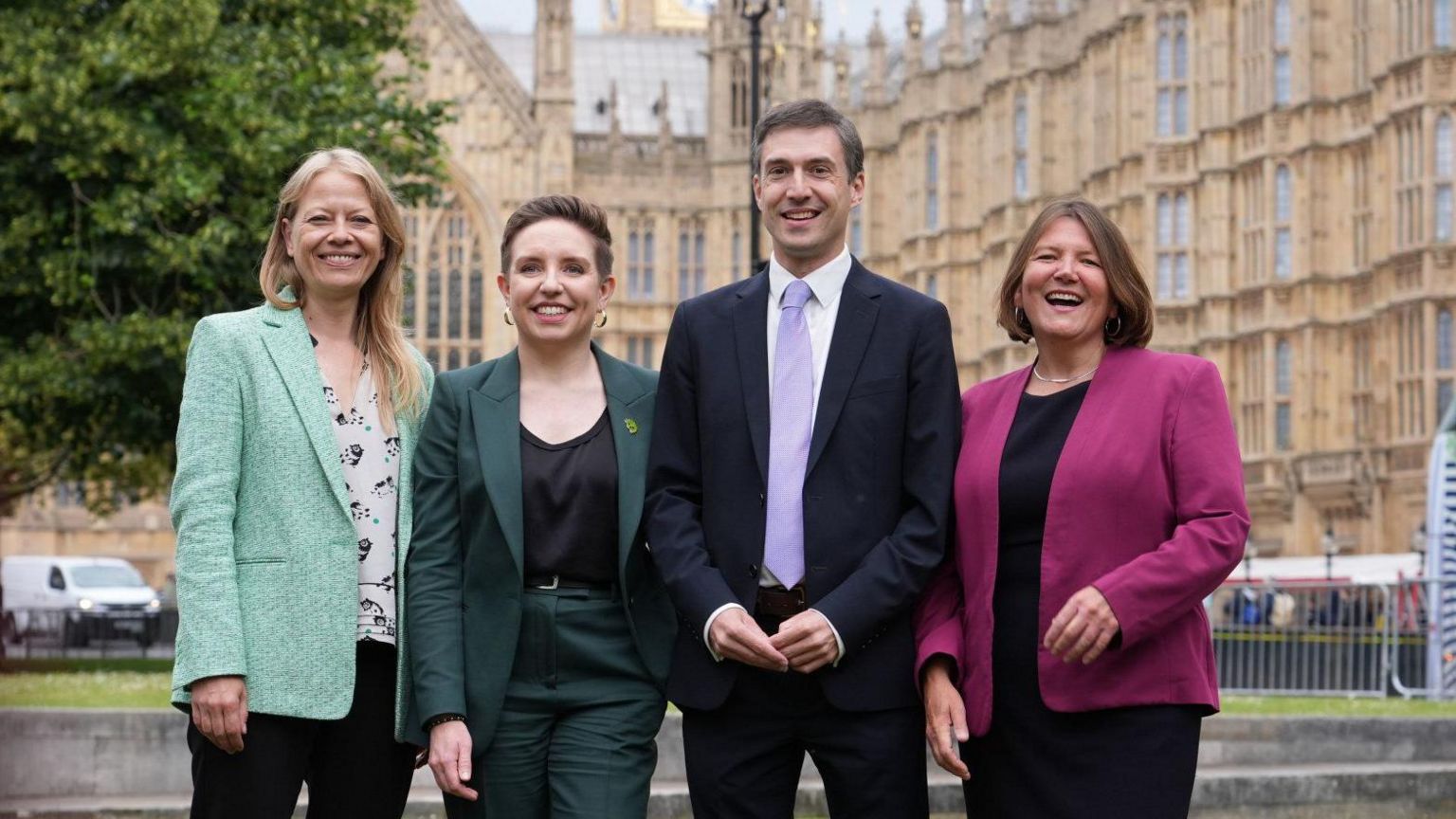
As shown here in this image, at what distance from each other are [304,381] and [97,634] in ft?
95.9

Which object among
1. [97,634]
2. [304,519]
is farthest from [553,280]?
[97,634]

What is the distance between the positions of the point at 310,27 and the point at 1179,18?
1953 cm

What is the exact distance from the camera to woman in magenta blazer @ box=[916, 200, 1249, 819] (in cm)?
466

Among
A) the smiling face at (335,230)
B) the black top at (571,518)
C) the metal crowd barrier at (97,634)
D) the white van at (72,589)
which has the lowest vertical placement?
the metal crowd barrier at (97,634)

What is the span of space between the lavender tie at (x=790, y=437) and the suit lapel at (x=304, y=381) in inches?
40.2

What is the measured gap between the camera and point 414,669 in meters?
4.92

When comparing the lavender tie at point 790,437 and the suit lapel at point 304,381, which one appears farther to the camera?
the suit lapel at point 304,381

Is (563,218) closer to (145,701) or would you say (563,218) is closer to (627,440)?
(627,440)

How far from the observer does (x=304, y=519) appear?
494 cm

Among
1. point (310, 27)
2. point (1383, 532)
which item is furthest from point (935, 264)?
point (310, 27)

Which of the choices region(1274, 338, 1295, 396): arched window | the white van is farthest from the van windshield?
region(1274, 338, 1295, 396): arched window

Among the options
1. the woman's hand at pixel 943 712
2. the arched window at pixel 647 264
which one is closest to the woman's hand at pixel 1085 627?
the woman's hand at pixel 943 712

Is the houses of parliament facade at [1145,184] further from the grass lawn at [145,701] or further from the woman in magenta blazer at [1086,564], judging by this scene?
the woman in magenta blazer at [1086,564]

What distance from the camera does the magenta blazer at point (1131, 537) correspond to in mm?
4613
